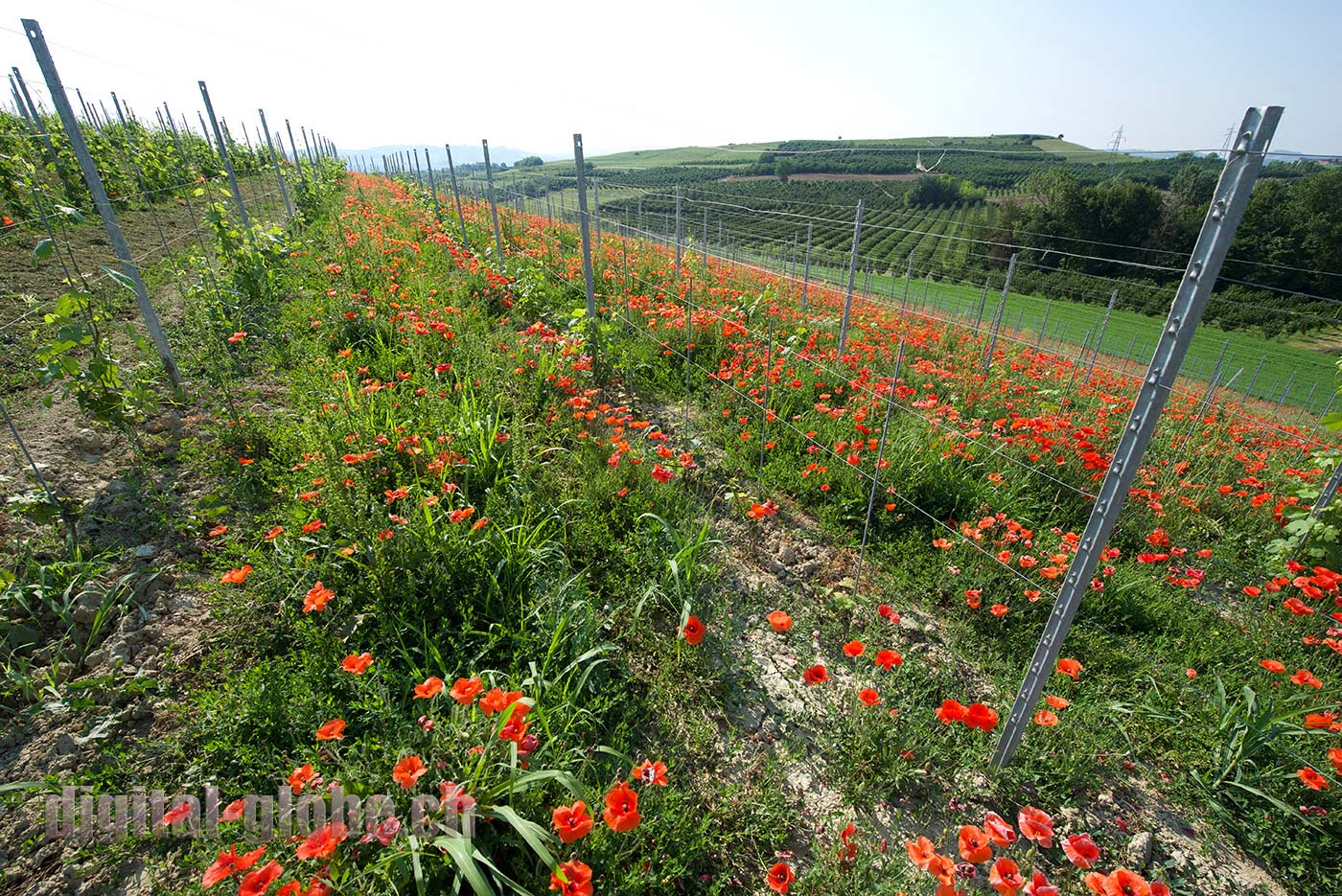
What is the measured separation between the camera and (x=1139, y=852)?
6.06 ft

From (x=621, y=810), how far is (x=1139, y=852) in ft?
5.86

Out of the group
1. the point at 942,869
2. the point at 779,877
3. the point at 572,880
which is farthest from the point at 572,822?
the point at 942,869

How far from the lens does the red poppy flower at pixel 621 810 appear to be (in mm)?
1448

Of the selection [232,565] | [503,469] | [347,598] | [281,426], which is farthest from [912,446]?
[281,426]

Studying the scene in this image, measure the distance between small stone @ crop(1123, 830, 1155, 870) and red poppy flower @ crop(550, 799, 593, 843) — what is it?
1834 millimetres

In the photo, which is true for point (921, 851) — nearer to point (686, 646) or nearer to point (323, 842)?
point (686, 646)

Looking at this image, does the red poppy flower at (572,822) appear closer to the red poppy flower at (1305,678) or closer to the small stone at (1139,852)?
the small stone at (1139,852)

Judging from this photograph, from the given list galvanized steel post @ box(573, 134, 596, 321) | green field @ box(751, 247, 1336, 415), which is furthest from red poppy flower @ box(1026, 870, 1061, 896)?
green field @ box(751, 247, 1336, 415)

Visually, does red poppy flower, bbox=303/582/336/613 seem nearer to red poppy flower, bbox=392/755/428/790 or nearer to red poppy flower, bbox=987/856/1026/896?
red poppy flower, bbox=392/755/428/790

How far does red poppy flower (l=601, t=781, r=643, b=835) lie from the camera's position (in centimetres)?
145

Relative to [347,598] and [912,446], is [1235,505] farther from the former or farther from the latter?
[347,598]

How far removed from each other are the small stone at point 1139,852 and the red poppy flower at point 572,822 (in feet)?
6.02

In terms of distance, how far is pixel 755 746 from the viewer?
215cm

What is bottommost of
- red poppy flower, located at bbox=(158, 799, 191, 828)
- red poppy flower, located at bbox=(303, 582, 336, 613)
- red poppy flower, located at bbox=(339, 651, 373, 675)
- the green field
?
the green field
